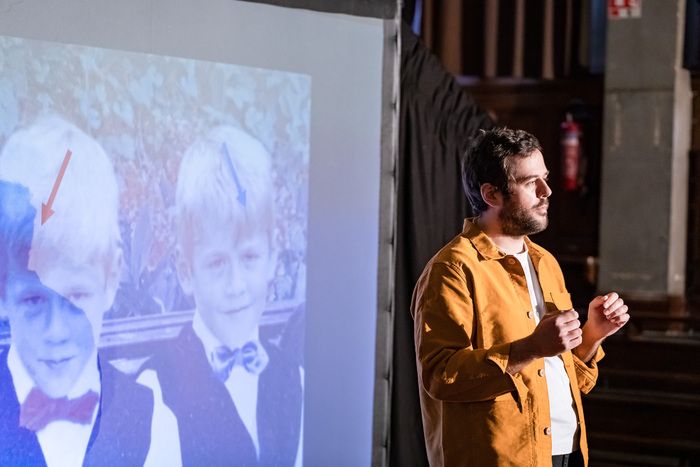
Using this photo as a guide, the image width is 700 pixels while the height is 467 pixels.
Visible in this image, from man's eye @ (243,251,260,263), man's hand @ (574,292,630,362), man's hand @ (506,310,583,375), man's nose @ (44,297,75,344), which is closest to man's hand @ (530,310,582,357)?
man's hand @ (506,310,583,375)

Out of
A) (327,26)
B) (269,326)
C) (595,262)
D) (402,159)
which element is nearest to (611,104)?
(595,262)

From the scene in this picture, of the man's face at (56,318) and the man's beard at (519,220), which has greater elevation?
the man's beard at (519,220)

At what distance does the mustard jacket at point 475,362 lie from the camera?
1.94m

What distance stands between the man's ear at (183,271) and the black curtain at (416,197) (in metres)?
1.25

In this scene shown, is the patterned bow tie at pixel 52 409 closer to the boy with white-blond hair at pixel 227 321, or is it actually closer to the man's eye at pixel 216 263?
the boy with white-blond hair at pixel 227 321

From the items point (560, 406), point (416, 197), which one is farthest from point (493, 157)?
point (416, 197)

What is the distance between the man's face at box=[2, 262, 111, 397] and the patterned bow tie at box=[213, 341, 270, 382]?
1.53ft

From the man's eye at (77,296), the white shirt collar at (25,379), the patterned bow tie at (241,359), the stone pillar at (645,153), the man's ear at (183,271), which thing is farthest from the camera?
the stone pillar at (645,153)

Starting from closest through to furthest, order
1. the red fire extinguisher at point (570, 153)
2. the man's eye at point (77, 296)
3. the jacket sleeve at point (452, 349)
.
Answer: the jacket sleeve at point (452, 349)
the man's eye at point (77, 296)
the red fire extinguisher at point (570, 153)

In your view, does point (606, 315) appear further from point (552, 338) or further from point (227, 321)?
point (227, 321)

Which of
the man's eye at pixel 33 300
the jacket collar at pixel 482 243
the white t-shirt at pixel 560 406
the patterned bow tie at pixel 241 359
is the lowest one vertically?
the patterned bow tie at pixel 241 359

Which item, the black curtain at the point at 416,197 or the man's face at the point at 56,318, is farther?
the black curtain at the point at 416,197

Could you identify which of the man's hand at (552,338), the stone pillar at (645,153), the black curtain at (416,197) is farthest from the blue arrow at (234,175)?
the stone pillar at (645,153)

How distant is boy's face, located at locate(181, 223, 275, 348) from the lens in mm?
3086
